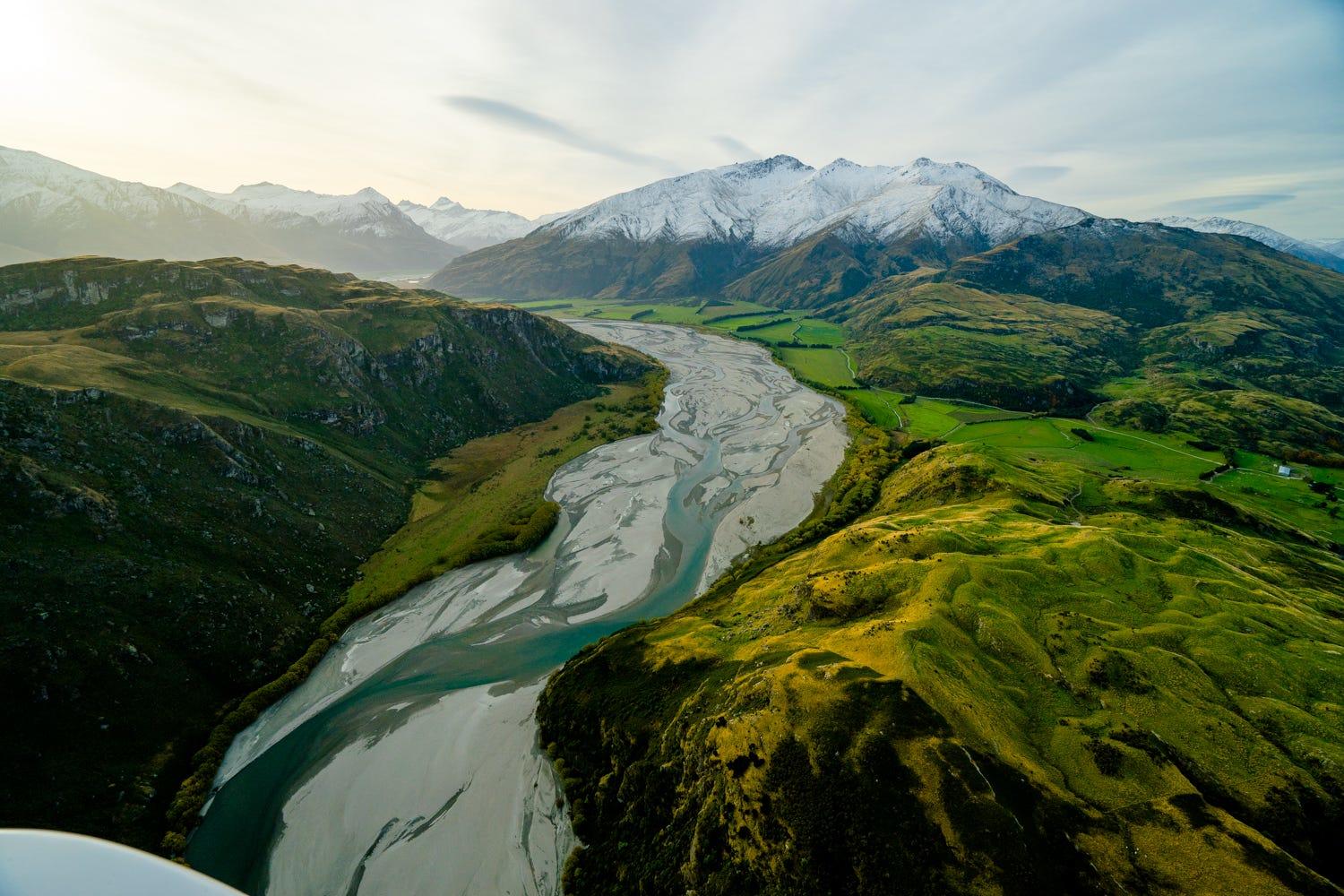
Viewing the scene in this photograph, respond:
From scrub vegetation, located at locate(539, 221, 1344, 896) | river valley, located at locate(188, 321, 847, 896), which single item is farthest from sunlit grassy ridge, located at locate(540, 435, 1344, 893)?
river valley, located at locate(188, 321, 847, 896)

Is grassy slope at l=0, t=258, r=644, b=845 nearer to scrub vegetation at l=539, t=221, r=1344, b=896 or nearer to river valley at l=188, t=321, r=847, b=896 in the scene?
river valley at l=188, t=321, r=847, b=896

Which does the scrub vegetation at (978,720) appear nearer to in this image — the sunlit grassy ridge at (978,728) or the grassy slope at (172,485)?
the sunlit grassy ridge at (978,728)

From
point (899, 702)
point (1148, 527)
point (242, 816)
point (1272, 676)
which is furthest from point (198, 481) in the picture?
point (1148, 527)

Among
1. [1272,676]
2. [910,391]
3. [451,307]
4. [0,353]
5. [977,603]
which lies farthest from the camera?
[910,391]

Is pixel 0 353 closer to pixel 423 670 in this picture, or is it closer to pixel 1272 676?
pixel 423 670

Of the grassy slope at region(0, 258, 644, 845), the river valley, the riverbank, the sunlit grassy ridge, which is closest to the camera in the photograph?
the sunlit grassy ridge
